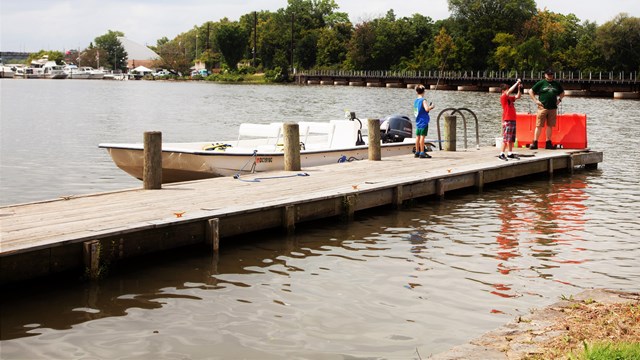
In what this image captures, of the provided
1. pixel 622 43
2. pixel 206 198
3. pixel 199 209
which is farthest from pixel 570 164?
pixel 622 43

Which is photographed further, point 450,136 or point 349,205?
point 450,136

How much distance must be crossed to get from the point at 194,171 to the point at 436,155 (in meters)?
7.28

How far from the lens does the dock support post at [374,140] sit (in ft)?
65.2

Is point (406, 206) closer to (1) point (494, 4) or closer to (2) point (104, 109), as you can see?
(2) point (104, 109)

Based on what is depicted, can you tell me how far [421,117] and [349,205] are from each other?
5.74m

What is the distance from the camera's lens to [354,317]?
386 inches

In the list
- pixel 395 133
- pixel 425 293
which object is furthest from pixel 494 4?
pixel 425 293

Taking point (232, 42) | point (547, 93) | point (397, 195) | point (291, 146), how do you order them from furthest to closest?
point (232, 42) → point (547, 93) → point (291, 146) → point (397, 195)

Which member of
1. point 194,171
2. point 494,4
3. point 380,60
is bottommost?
point 194,171

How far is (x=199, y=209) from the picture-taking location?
1280cm

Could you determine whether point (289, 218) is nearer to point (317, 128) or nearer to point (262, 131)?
point (262, 131)

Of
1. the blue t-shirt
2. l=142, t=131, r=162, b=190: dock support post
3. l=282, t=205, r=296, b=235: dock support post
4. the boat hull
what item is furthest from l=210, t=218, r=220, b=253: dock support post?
the blue t-shirt

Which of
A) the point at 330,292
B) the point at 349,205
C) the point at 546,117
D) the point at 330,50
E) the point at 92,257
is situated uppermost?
the point at 330,50

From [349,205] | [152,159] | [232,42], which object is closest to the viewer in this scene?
[152,159]
